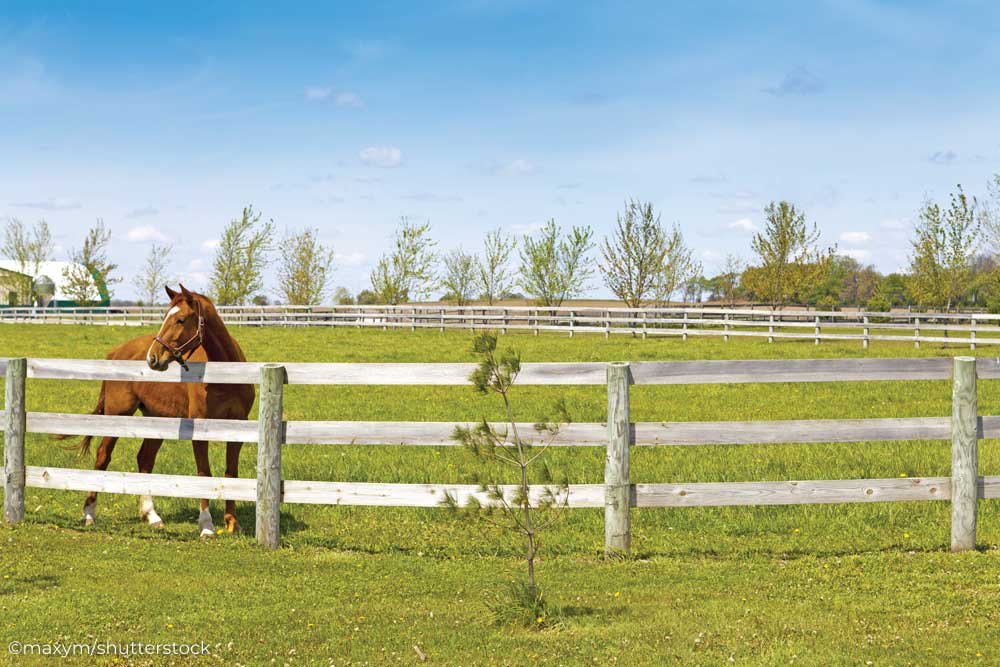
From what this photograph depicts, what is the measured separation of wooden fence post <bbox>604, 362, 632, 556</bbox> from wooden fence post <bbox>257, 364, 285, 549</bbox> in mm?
2677

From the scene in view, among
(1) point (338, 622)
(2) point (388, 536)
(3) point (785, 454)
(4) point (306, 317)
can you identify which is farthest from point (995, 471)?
(4) point (306, 317)

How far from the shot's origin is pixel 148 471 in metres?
9.23

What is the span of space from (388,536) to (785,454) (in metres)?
5.74

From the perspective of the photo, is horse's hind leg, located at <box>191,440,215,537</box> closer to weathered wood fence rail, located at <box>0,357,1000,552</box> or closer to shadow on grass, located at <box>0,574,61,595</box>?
weathered wood fence rail, located at <box>0,357,1000,552</box>

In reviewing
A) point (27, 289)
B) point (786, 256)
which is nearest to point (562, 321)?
point (786, 256)

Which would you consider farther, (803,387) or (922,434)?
(803,387)

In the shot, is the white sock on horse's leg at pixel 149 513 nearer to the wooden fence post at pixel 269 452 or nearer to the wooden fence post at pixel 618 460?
the wooden fence post at pixel 269 452

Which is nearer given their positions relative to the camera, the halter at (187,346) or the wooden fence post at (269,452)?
the wooden fence post at (269,452)

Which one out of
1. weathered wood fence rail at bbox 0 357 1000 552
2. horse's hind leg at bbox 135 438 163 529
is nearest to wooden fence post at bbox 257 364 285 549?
weathered wood fence rail at bbox 0 357 1000 552

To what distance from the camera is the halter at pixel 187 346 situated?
26.5 feet

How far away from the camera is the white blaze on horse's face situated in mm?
8000

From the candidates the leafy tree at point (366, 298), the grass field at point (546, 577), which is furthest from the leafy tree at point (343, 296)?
the grass field at point (546, 577)

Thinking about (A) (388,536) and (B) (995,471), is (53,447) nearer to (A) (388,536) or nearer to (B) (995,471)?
(A) (388,536)

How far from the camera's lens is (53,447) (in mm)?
12648
